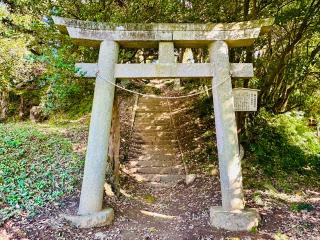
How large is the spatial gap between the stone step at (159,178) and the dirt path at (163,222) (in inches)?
39.0

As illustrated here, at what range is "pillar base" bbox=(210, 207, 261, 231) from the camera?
564cm

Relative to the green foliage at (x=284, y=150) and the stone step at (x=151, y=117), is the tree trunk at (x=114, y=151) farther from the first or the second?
the stone step at (x=151, y=117)

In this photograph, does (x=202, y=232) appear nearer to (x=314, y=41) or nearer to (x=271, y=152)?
(x=271, y=152)

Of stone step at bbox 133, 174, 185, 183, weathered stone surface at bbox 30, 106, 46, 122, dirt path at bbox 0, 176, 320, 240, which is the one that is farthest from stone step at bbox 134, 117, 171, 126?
dirt path at bbox 0, 176, 320, 240

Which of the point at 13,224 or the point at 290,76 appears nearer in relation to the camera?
the point at 13,224

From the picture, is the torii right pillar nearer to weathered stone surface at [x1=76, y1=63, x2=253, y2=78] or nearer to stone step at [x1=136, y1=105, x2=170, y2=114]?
weathered stone surface at [x1=76, y1=63, x2=253, y2=78]

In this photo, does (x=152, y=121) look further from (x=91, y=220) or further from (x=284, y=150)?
(x=91, y=220)

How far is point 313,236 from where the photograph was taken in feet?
17.7

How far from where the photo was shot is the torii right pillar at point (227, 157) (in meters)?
5.69

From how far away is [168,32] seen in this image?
20.5 feet

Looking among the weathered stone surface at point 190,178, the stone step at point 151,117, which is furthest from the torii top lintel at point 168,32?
the stone step at point 151,117

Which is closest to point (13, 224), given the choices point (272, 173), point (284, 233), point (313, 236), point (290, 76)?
point (284, 233)

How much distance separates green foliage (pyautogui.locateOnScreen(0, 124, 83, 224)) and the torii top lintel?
109 inches

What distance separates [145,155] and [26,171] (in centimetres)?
369
